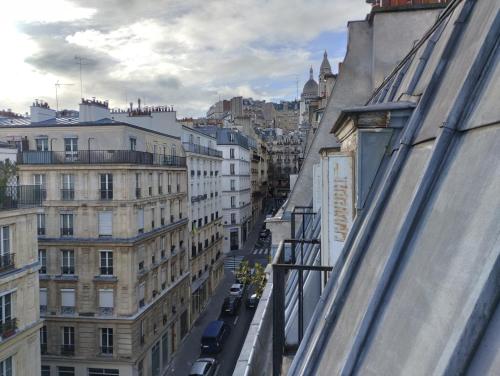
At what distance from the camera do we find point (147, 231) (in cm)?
2797

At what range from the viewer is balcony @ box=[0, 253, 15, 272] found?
53.0 feet

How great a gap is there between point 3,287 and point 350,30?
1476 centimetres

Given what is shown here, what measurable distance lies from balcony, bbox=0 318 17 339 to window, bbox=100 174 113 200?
33.4 feet

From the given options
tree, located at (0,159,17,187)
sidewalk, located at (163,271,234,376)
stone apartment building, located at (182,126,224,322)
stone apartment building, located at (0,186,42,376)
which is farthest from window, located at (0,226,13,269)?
stone apartment building, located at (182,126,224,322)

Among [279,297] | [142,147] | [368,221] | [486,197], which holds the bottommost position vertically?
[279,297]

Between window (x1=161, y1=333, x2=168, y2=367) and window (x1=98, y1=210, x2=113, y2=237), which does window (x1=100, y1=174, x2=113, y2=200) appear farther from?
window (x1=161, y1=333, x2=168, y2=367)

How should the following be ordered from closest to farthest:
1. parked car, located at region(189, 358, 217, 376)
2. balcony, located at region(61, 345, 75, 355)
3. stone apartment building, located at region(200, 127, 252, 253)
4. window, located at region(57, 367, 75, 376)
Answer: parked car, located at region(189, 358, 217, 376)
balcony, located at region(61, 345, 75, 355)
window, located at region(57, 367, 75, 376)
stone apartment building, located at region(200, 127, 252, 253)

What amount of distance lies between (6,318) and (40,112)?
60.9 ft

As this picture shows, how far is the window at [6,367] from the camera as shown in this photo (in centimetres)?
1556

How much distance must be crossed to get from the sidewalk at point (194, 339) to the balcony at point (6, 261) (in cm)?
1619

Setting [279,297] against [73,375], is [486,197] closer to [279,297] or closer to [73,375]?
[279,297]

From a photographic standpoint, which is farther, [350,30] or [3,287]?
[3,287]

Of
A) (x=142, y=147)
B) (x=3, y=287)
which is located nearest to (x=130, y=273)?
(x=142, y=147)

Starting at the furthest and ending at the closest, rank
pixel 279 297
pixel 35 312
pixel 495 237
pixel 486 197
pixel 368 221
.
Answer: pixel 35 312
pixel 279 297
pixel 368 221
pixel 486 197
pixel 495 237
